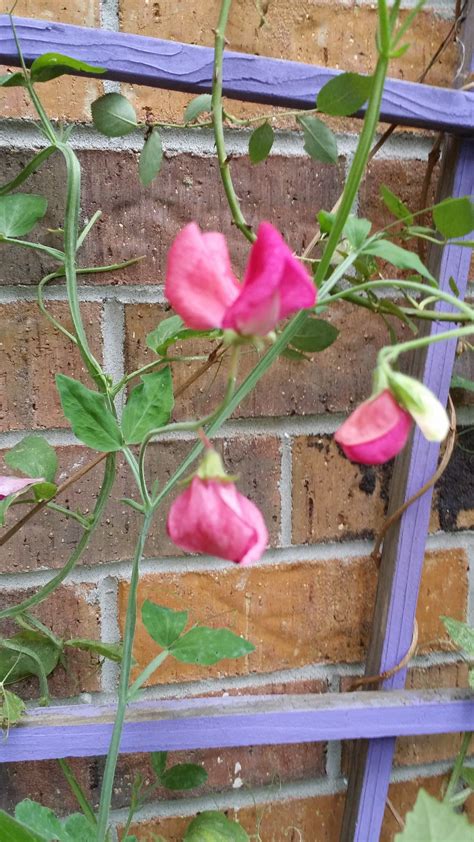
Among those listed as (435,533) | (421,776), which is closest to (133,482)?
(435,533)

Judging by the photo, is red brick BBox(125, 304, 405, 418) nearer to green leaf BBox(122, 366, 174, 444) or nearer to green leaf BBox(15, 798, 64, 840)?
green leaf BBox(122, 366, 174, 444)

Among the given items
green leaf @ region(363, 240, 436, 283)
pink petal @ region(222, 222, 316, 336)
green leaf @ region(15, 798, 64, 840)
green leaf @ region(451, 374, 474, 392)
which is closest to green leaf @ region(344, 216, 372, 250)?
green leaf @ region(363, 240, 436, 283)

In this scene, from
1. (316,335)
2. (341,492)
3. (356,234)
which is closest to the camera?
(356,234)

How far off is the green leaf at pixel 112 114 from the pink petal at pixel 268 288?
0.24m

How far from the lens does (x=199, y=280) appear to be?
0.21 m

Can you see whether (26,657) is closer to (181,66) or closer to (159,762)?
(159,762)

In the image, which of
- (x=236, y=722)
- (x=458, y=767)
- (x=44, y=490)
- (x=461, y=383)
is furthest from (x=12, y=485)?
(x=458, y=767)

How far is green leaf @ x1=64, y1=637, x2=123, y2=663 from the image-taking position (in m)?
0.46

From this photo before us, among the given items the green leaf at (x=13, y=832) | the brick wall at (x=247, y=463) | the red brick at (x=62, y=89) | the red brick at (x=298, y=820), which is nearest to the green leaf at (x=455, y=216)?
the brick wall at (x=247, y=463)

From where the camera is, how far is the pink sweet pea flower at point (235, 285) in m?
0.20

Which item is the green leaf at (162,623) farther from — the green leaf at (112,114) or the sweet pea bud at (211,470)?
the green leaf at (112,114)

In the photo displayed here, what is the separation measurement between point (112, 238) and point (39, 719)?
0.33m

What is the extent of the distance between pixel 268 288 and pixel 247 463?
1.01 ft

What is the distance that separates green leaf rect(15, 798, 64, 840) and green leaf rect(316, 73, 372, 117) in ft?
1.34
